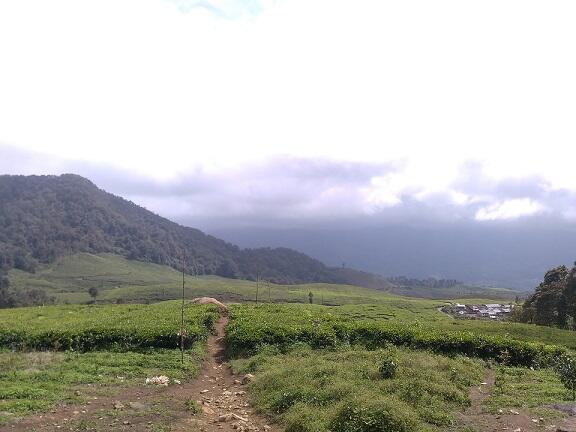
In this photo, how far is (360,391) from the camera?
707 inches

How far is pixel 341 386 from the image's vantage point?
1872 centimetres

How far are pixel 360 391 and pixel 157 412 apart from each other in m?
7.55

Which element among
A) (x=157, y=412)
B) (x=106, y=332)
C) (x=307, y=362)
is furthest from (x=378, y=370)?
(x=106, y=332)

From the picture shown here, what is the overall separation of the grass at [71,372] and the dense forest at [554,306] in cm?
5130

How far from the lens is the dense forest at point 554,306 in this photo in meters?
63.9

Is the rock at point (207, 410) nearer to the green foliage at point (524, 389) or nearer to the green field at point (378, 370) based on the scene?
the green field at point (378, 370)

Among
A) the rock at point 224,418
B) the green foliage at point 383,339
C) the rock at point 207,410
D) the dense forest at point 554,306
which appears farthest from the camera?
the dense forest at point 554,306

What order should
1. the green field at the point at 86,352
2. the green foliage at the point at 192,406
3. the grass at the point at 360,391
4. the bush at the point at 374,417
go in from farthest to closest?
the green field at the point at 86,352, the green foliage at the point at 192,406, the grass at the point at 360,391, the bush at the point at 374,417

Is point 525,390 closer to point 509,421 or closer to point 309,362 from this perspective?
point 509,421

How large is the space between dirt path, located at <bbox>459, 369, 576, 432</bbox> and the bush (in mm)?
2358

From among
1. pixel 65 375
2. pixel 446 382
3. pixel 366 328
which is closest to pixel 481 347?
pixel 366 328

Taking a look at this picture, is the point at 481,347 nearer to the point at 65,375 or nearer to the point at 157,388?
the point at 157,388

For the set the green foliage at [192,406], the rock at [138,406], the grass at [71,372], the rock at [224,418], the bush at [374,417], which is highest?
the bush at [374,417]

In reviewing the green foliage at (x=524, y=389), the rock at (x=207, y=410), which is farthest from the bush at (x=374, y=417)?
the rock at (x=207, y=410)
